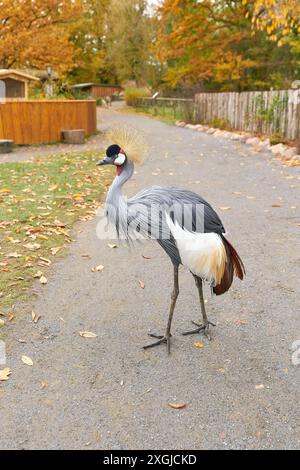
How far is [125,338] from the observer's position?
A: 3592mm

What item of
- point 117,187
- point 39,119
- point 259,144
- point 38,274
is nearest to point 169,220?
Result: point 117,187

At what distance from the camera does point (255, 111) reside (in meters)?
15.7

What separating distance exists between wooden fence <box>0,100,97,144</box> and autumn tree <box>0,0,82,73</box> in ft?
25.5

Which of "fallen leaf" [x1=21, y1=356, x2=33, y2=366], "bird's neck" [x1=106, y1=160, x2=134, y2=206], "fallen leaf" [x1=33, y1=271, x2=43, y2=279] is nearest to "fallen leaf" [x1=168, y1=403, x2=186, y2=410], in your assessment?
"fallen leaf" [x1=21, y1=356, x2=33, y2=366]

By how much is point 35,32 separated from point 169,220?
22.4 m

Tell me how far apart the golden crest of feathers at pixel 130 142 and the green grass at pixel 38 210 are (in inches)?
74.0

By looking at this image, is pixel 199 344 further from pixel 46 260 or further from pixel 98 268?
pixel 46 260

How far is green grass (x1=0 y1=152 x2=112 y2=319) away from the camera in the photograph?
469 centimetres

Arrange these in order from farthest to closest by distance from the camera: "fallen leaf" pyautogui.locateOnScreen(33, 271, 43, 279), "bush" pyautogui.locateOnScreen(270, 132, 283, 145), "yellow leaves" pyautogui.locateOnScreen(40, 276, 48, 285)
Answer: "bush" pyautogui.locateOnScreen(270, 132, 283, 145)
"fallen leaf" pyautogui.locateOnScreen(33, 271, 43, 279)
"yellow leaves" pyautogui.locateOnScreen(40, 276, 48, 285)

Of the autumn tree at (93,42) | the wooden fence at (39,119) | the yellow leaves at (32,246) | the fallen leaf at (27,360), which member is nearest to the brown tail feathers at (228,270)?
the fallen leaf at (27,360)

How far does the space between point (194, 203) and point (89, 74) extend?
2033 inches

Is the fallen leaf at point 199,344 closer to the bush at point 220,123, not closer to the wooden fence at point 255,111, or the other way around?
the wooden fence at point 255,111

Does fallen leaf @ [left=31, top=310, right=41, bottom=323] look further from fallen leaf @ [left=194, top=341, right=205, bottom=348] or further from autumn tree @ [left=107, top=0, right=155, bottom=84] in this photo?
autumn tree @ [left=107, top=0, right=155, bottom=84]
